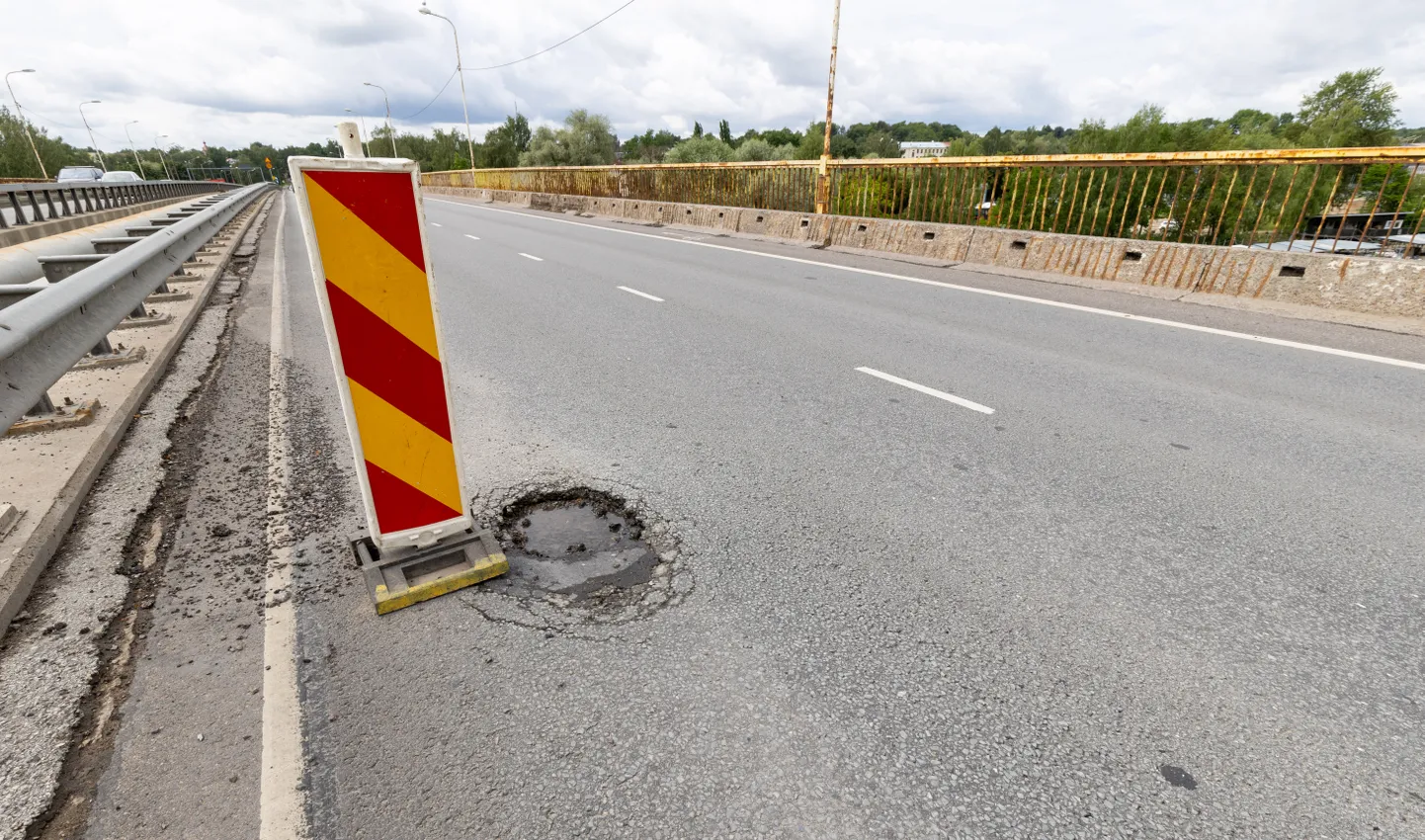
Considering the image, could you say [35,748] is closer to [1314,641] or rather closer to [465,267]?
[1314,641]

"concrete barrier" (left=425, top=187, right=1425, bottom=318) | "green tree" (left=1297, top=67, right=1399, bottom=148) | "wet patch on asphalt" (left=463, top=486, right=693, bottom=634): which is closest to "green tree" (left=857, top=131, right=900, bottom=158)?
"green tree" (left=1297, top=67, right=1399, bottom=148)

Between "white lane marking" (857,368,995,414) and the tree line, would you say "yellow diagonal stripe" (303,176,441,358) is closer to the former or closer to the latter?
"white lane marking" (857,368,995,414)

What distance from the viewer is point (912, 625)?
8.07ft

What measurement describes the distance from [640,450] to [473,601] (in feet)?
5.01

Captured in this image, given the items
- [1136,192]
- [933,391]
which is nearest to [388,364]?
[933,391]

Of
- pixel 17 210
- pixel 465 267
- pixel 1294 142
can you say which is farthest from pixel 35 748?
pixel 1294 142

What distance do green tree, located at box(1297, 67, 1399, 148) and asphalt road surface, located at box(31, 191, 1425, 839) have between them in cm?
7765

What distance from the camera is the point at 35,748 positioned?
1887 millimetres

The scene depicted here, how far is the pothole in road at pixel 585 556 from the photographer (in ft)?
8.61

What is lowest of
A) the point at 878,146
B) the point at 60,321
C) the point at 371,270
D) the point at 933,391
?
the point at 933,391

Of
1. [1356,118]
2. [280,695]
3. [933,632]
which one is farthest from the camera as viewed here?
[1356,118]

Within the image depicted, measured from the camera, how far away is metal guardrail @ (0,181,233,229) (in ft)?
41.3

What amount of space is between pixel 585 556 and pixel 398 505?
79cm

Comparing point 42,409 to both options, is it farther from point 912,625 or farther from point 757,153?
point 757,153
